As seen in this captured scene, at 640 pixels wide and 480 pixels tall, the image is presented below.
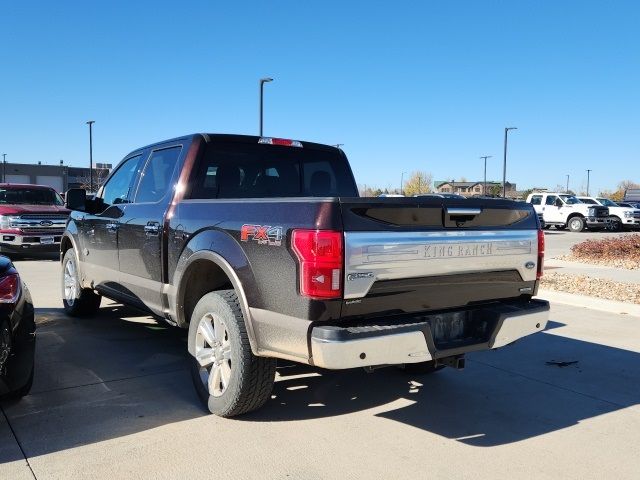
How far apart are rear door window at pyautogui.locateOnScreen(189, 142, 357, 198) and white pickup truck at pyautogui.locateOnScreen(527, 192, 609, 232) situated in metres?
25.7

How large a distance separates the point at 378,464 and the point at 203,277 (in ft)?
6.11

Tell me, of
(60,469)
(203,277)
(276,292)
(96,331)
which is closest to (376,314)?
(276,292)

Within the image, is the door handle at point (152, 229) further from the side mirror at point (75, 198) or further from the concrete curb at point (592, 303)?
the concrete curb at point (592, 303)

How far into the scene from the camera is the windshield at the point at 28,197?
13.8 metres

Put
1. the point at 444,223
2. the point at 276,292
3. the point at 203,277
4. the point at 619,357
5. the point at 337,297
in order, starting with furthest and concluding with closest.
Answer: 1. the point at 619,357
2. the point at 203,277
3. the point at 444,223
4. the point at 276,292
5. the point at 337,297

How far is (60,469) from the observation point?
3131mm

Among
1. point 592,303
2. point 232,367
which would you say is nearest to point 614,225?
point 592,303

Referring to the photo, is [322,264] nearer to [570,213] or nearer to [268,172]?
[268,172]

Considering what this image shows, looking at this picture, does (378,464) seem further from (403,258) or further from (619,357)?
(619,357)

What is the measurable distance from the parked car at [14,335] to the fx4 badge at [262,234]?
151cm

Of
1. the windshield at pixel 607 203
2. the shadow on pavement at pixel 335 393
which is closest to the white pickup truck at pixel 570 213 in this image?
the windshield at pixel 607 203

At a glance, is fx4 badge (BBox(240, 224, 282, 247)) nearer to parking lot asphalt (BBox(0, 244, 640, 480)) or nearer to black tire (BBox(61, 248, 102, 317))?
parking lot asphalt (BBox(0, 244, 640, 480))

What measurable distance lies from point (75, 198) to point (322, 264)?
386 cm

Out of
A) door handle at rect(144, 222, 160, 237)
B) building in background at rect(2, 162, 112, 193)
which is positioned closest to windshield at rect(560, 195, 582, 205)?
door handle at rect(144, 222, 160, 237)
